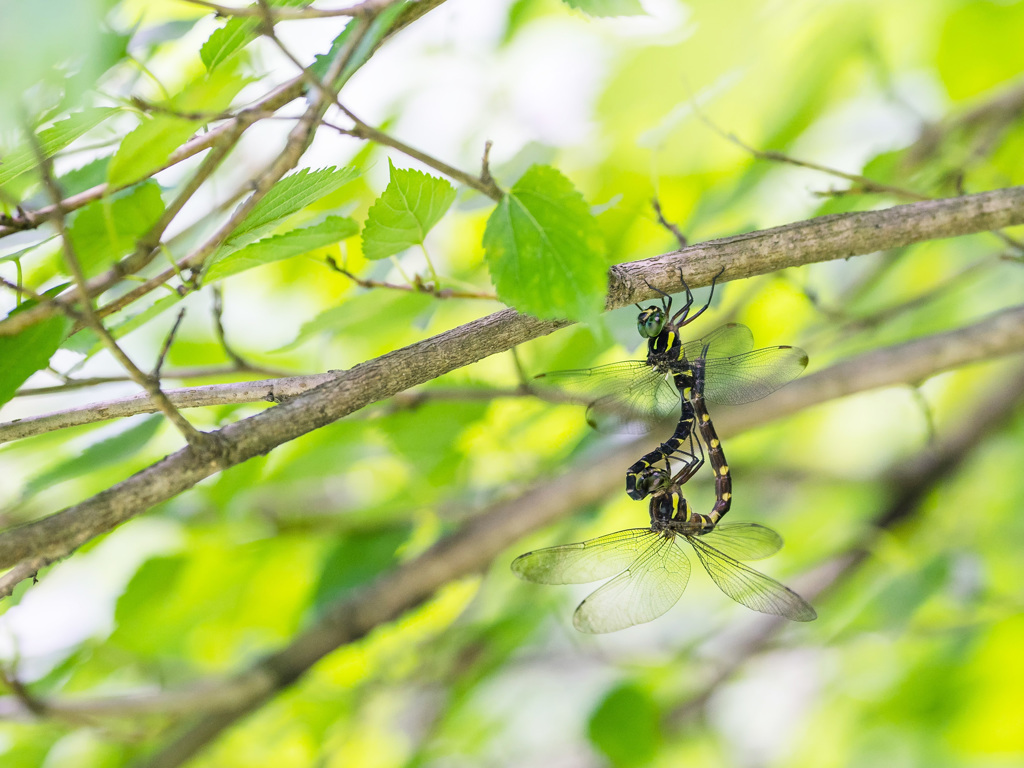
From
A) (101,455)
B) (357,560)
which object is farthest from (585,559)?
(101,455)

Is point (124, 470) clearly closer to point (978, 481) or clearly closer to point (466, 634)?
point (466, 634)

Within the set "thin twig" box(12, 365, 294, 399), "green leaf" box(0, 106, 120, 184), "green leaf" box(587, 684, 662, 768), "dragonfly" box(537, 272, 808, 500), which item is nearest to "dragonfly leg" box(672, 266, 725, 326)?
"dragonfly" box(537, 272, 808, 500)

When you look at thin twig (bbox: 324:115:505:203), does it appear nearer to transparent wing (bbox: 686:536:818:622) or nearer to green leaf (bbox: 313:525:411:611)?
transparent wing (bbox: 686:536:818:622)

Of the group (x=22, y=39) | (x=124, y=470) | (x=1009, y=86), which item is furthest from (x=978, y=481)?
(x=22, y=39)

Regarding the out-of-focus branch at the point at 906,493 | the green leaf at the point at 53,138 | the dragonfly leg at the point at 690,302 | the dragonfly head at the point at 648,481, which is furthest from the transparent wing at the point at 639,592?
the green leaf at the point at 53,138

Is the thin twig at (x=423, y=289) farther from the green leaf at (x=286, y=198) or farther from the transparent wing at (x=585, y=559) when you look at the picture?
the transparent wing at (x=585, y=559)

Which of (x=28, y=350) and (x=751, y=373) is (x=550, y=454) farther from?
(x=28, y=350)
